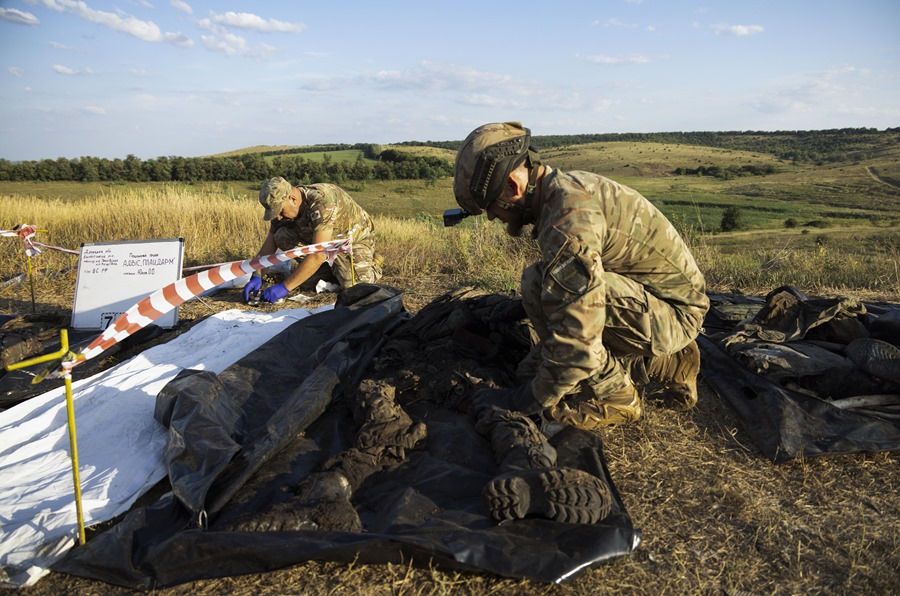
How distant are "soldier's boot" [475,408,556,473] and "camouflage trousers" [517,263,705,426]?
0.32 metres

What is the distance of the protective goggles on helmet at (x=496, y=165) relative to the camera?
2.60 metres

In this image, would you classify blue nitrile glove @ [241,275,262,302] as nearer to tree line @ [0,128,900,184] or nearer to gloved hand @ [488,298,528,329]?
gloved hand @ [488,298,528,329]

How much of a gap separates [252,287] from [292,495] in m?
3.86

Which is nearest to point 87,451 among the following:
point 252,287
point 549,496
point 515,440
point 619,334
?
point 515,440

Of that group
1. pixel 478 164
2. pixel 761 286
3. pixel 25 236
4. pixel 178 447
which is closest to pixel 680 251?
pixel 478 164

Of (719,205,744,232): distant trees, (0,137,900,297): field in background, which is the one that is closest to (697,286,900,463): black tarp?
(0,137,900,297): field in background

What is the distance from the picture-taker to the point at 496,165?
2.61 m

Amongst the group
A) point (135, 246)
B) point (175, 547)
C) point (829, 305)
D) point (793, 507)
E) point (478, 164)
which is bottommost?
point (793, 507)

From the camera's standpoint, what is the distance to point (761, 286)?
6.33 meters

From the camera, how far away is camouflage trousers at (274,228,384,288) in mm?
6273

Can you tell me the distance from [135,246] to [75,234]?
5.74m

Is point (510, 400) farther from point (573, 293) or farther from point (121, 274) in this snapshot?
point (121, 274)

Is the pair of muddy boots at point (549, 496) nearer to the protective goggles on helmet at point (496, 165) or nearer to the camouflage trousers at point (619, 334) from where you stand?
the camouflage trousers at point (619, 334)

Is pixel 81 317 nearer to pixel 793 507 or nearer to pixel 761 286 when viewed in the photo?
pixel 793 507
